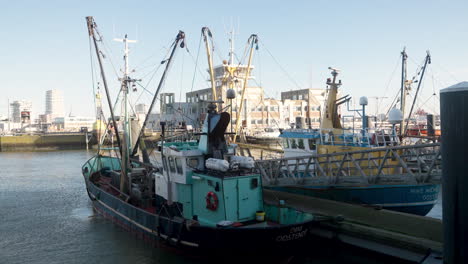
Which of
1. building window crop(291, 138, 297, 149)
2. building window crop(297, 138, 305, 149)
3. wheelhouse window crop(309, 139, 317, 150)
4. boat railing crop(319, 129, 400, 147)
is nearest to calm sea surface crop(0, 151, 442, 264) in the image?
boat railing crop(319, 129, 400, 147)

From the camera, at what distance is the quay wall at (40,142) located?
3307 inches

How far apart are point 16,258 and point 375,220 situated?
15.9 m

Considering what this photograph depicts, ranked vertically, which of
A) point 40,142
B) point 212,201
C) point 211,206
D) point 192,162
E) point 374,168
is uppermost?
point 192,162

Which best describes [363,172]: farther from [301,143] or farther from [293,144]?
→ [293,144]

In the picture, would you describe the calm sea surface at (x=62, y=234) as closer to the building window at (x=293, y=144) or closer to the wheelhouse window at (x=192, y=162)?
the wheelhouse window at (x=192, y=162)

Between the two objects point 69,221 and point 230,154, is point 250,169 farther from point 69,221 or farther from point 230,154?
point 69,221

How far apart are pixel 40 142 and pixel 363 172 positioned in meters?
83.3

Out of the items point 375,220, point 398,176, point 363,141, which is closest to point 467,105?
point 398,176

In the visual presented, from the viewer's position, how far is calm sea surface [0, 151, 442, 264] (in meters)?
17.5

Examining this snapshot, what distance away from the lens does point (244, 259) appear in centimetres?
1505

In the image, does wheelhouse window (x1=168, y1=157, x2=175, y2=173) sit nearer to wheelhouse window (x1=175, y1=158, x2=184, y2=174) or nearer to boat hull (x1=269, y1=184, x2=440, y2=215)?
wheelhouse window (x1=175, y1=158, x2=184, y2=174)

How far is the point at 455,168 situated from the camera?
22.4 feet

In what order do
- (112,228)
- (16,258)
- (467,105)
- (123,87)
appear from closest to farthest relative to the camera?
(467,105)
(16,258)
(112,228)
(123,87)

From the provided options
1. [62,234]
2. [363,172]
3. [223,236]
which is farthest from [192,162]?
[62,234]
